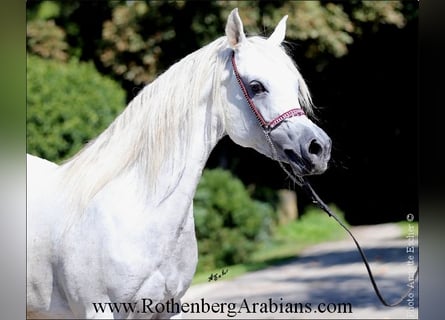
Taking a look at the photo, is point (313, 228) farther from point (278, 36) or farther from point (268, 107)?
→ point (268, 107)

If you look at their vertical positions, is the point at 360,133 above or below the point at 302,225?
above

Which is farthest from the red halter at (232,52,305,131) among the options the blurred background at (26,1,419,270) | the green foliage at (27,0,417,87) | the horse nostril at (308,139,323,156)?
the green foliage at (27,0,417,87)

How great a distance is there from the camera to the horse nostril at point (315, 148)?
105 inches

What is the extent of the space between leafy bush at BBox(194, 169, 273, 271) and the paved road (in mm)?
414

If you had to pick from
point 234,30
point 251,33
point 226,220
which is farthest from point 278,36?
point 226,220

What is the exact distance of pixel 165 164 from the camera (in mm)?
2742

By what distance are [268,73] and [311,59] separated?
8.52ft

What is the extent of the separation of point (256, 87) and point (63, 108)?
2426 mm

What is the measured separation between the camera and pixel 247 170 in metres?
6.14

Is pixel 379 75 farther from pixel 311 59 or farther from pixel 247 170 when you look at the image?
pixel 247 170

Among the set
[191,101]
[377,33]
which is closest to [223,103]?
[191,101]

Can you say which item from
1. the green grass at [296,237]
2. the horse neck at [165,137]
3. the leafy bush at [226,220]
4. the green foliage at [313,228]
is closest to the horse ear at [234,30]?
the horse neck at [165,137]

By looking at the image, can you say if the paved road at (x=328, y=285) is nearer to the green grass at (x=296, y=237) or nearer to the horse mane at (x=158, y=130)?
the green grass at (x=296, y=237)

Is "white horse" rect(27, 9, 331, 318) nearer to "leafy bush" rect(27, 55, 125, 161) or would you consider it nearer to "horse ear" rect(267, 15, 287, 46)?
"horse ear" rect(267, 15, 287, 46)
